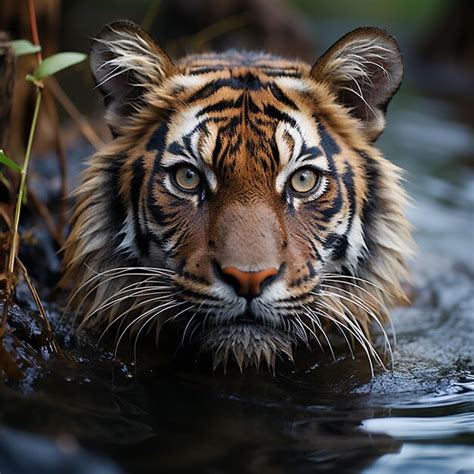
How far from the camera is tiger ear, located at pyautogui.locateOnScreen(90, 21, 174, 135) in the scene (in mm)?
3137

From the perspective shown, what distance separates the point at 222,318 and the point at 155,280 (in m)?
0.43

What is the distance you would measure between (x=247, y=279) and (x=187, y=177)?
22.0 inches

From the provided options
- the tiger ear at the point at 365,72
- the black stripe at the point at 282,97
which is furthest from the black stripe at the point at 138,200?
the tiger ear at the point at 365,72

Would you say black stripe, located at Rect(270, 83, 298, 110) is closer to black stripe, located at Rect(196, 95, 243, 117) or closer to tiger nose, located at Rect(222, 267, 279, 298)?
black stripe, located at Rect(196, 95, 243, 117)

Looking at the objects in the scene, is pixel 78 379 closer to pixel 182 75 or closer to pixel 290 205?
pixel 290 205

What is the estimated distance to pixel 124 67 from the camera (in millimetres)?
3225

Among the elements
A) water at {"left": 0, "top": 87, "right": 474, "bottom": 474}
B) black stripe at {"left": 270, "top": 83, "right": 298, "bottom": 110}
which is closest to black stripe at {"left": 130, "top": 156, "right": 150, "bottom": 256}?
water at {"left": 0, "top": 87, "right": 474, "bottom": 474}

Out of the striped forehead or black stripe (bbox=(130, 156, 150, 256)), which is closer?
the striped forehead

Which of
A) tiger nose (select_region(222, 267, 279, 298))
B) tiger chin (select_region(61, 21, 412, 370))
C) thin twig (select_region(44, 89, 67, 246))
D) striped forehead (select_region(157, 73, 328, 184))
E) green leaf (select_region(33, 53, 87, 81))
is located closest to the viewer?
tiger nose (select_region(222, 267, 279, 298))

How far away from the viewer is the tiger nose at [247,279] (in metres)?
2.56

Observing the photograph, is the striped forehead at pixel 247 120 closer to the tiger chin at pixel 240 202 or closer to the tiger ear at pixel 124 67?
the tiger chin at pixel 240 202

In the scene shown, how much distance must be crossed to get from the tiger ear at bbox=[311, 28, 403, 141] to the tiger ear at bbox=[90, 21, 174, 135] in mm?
591

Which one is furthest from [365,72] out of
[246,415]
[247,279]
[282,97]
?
[246,415]

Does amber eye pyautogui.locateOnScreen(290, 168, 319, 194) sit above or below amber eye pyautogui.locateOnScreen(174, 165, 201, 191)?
below
